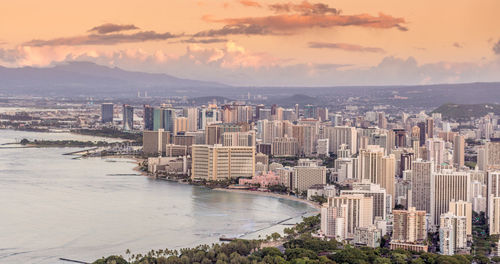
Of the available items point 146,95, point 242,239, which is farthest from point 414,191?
point 146,95

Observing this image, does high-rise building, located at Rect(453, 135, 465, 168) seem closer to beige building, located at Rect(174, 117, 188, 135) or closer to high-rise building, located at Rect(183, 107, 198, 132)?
beige building, located at Rect(174, 117, 188, 135)

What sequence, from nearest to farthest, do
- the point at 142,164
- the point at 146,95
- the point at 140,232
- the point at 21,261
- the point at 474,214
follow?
the point at 21,261, the point at 140,232, the point at 474,214, the point at 142,164, the point at 146,95

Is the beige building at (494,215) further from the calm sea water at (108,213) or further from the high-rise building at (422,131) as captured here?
the high-rise building at (422,131)

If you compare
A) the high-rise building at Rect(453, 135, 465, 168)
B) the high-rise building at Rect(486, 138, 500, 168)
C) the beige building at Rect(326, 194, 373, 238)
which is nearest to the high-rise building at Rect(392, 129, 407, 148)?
the high-rise building at Rect(453, 135, 465, 168)

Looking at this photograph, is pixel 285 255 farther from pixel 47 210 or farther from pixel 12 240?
pixel 47 210

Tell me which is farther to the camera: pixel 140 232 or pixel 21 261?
pixel 140 232

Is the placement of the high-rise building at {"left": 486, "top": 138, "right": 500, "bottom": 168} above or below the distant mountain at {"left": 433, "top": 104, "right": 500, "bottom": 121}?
below

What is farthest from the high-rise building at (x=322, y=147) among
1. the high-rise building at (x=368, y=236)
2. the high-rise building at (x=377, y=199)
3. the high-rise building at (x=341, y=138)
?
the high-rise building at (x=368, y=236)
